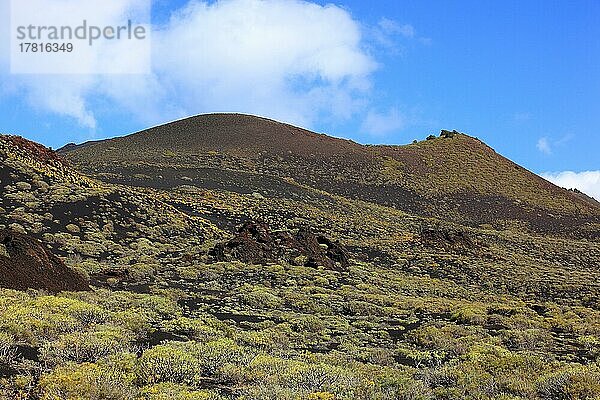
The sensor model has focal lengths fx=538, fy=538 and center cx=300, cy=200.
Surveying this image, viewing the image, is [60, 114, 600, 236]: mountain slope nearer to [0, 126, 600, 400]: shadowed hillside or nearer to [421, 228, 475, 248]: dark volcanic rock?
[0, 126, 600, 400]: shadowed hillside

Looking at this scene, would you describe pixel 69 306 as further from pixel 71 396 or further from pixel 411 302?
pixel 411 302

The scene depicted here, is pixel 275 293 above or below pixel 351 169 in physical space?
below

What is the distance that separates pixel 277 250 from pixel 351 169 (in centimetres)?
5308

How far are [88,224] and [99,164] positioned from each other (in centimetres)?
4168

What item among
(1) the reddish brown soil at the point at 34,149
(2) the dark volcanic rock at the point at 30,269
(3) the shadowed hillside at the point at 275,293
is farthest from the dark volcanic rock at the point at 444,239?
(1) the reddish brown soil at the point at 34,149

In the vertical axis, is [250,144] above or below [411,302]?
above

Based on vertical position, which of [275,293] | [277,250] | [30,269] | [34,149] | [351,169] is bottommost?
[275,293]

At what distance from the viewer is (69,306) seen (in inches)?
567

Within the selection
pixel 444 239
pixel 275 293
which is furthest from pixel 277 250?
pixel 444 239

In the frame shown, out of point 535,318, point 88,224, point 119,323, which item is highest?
point 88,224

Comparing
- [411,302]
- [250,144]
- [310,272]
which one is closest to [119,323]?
[411,302]

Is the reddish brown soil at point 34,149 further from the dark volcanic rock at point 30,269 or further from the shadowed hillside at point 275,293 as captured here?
the dark volcanic rock at point 30,269

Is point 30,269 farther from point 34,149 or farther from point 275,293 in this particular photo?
point 34,149

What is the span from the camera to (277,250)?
31234mm
